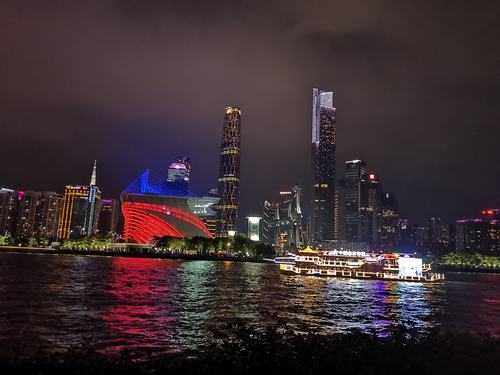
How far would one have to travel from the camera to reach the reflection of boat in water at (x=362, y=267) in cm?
10862

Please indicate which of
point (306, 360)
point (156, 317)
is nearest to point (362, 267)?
point (156, 317)

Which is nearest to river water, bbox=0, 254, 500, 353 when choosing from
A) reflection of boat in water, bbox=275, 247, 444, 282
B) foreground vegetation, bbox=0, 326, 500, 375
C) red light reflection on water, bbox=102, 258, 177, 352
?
red light reflection on water, bbox=102, 258, 177, 352

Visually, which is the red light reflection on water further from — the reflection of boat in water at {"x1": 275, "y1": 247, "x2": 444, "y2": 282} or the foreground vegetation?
the reflection of boat in water at {"x1": 275, "y1": 247, "x2": 444, "y2": 282}

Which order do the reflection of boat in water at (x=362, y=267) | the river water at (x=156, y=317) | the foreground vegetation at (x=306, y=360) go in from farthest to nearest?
the reflection of boat in water at (x=362, y=267) < the river water at (x=156, y=317) < the foreground vegetation at (x=306, y=360)

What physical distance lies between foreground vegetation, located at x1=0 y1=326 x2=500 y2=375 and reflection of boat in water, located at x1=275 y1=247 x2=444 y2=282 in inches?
3955

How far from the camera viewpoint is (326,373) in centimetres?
1023

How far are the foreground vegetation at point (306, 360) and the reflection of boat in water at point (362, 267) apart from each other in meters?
100

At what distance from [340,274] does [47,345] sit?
97.1m

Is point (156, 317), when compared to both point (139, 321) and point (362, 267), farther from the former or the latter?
point (362, 267)

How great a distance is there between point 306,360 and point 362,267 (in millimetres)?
104491

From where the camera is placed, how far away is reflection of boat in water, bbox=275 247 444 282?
10862 centimetres

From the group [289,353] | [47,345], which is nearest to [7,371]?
[289,353]

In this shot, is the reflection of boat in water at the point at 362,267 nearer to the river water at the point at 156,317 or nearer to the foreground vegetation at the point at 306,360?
the river water at the point at 156,317

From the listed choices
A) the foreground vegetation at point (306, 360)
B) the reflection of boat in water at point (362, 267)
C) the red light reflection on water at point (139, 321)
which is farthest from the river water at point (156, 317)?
the reflection of boat in water at point (362, 267)
